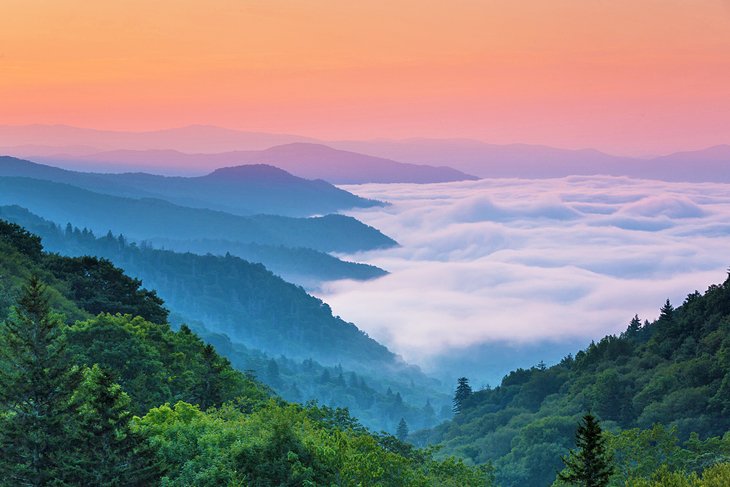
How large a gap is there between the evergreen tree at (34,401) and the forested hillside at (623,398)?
4442cm

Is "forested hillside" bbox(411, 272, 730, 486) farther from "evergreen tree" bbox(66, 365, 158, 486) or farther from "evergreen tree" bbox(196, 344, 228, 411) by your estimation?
"evergreen tree" bbox(66, 365, 158, 486)

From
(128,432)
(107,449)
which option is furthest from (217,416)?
(107,449)

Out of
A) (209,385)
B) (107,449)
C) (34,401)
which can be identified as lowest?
(107,449)

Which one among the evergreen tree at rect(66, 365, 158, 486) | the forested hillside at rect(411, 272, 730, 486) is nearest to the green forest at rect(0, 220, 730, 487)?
the evergreen tree at rect(66, 365, 158, 486)

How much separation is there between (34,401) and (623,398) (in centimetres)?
8823

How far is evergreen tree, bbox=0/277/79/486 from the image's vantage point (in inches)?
1428

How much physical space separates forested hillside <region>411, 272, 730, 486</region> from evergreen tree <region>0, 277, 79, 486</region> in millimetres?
44424

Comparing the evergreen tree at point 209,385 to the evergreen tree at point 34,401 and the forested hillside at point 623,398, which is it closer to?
the evergreen tree at point 34,401

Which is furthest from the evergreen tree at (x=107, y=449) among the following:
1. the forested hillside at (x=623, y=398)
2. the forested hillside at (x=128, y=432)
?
the forested hillside at (x=623, y=398)

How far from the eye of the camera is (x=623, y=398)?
374ft

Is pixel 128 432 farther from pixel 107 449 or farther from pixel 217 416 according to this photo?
pixel 217 416

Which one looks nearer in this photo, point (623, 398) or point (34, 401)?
point (34, 401)

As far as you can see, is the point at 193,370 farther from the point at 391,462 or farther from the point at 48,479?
the point at 48,479

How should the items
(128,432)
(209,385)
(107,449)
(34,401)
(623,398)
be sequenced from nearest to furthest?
(107,449) → (128,432) → (34,401) → (209,385) → (623,398)
